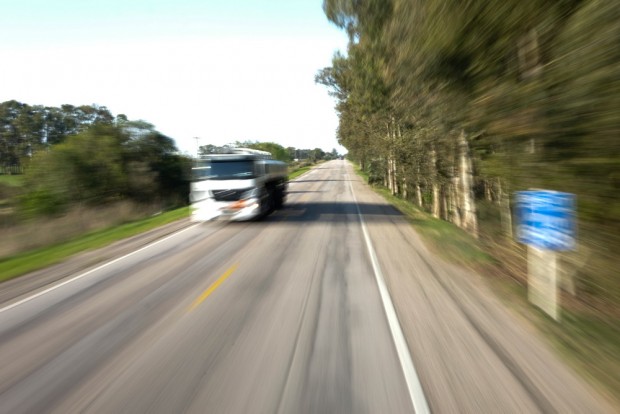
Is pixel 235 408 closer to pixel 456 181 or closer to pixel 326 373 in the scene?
pixel 326 373

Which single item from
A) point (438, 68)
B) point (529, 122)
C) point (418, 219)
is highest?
point (438, 68)

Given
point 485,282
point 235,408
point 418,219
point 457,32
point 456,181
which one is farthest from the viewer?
point 456,181

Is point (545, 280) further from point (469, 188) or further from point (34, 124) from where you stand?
point (34, 124)

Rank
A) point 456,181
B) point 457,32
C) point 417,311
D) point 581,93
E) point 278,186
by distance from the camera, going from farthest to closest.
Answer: point 278,186
point 456,181
point 457,32
point 417,311
point 581,93

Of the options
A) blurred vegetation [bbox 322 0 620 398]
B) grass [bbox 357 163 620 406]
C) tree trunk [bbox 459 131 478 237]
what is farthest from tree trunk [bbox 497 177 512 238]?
grass [bbox 357 163 620 406]

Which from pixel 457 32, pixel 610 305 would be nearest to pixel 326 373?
pixel 610 305

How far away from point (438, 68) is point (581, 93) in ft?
11.7

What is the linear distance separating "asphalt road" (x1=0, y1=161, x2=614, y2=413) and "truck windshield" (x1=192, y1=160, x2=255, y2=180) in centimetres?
625

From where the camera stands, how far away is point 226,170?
51.7 ft

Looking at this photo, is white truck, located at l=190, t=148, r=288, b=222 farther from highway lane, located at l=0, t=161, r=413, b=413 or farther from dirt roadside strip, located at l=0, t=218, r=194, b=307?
highway lane, located at l=0, t=161, r=413, b=413

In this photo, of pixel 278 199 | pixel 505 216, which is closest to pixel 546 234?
pixel 505 216

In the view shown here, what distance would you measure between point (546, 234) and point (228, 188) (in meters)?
11.7

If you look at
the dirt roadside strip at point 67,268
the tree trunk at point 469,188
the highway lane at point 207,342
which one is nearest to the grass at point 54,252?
the dirt roadside strip at point 67,268

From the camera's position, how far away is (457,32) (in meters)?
6.86
